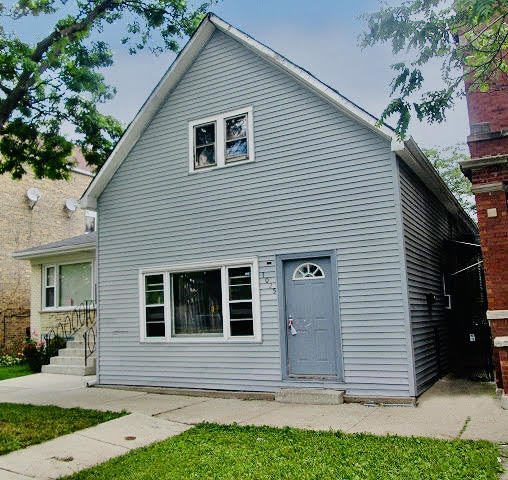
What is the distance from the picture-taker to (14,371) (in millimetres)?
15430

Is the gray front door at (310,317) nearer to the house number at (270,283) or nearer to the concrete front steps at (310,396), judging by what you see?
the house number at (270,283)

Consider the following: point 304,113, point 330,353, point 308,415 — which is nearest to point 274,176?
point 304,113

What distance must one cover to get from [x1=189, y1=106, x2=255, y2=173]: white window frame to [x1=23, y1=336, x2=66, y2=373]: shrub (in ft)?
26.0

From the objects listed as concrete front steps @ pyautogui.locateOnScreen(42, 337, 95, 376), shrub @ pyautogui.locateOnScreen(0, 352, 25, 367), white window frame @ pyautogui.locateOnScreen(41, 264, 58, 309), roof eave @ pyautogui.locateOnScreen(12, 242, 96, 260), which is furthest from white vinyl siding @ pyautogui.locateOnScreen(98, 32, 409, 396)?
shrub @ pyautogui.locateOnScreen(0, 352, 25, 367)

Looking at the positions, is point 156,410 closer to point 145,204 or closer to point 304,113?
point 145,204

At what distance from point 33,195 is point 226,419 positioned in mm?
17252

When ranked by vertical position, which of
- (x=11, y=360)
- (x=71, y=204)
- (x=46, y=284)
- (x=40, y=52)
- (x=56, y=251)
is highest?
(x=40, y=52)

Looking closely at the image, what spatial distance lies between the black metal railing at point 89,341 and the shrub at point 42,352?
1124 mm

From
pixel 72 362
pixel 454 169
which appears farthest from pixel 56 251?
pixel 454 169

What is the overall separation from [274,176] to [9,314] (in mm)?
15348

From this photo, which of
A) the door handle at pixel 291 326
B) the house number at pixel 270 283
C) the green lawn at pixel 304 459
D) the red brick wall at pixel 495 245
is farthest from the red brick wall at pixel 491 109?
the green lawn at pixel 304 459

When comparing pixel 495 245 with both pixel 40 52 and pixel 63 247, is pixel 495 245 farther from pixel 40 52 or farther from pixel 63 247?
pixel 63 247

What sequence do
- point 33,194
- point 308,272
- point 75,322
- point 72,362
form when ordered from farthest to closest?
1. point 33,194
2. point 75,322
3. point 72,362
4. point 308,272

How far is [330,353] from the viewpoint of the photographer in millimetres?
9094
